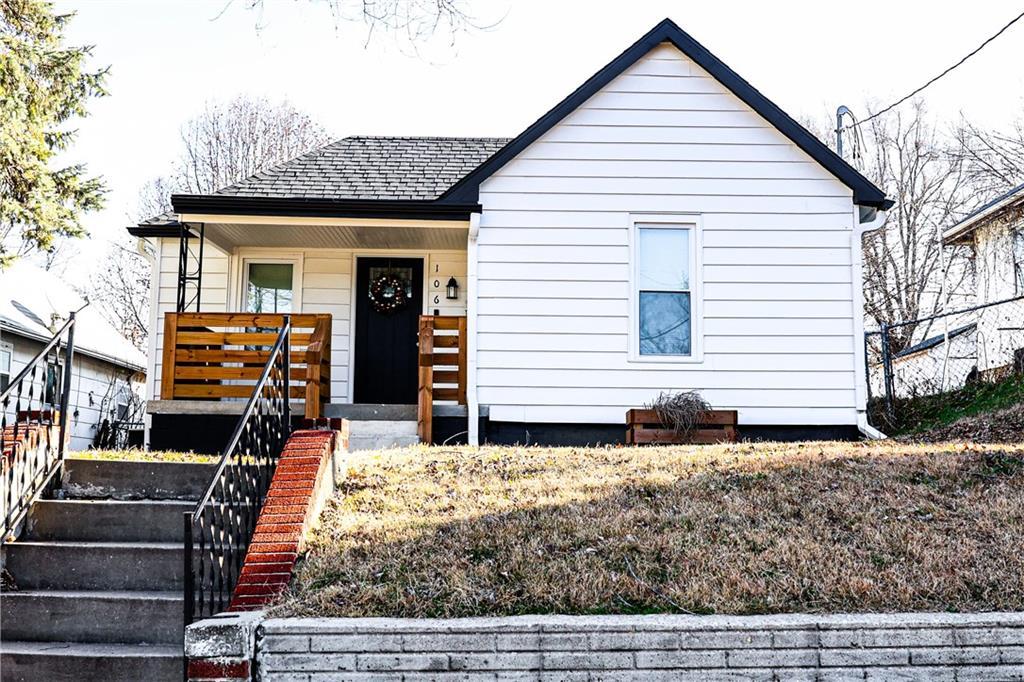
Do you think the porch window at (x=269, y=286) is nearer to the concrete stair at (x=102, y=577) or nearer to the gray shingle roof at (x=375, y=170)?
the gray shingle roof at (x=375, y=170)

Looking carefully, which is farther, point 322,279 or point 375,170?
point 375,170

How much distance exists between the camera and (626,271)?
10867mm

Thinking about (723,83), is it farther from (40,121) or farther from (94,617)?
(40,121)

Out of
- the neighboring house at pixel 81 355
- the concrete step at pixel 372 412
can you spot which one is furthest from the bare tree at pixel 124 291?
the concrete step at pixel 372 412

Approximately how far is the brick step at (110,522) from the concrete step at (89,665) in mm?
1194

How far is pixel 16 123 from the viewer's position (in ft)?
51.9

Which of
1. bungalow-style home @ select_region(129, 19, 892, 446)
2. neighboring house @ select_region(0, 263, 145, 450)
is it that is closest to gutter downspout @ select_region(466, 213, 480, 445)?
bungalow-style home @ select_region(129, 19, 892, 446)

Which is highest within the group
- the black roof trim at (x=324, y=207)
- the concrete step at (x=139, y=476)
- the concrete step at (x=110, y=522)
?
the black roof trim at (x=324, y=207)

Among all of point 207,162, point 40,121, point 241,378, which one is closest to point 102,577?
point 241,378

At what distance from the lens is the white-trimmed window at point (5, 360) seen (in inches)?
594

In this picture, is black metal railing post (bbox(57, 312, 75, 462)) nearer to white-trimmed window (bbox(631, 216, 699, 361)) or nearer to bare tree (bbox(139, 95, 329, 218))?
white-trimmed window (bbox(631, 216, 699, 361))

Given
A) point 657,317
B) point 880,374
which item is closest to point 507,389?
point 657,317

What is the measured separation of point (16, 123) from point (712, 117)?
37.8ft

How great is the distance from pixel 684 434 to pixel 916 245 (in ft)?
64.0
